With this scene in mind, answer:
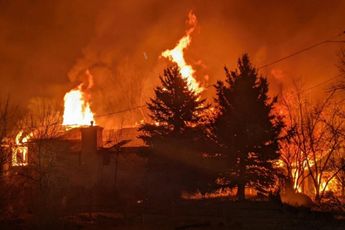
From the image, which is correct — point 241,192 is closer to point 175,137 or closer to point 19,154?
point 175,137

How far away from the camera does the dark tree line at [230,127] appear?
1059 inches

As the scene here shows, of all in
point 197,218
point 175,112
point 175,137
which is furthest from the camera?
point 175,112

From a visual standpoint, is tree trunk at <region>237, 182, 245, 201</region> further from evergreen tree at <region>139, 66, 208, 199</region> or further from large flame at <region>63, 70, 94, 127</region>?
large flame at <region>63, 70, 94, 127</region>

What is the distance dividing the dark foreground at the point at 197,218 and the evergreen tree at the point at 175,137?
1.87 meters

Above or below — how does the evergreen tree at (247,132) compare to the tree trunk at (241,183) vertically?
above

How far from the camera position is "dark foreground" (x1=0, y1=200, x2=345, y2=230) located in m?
17.6

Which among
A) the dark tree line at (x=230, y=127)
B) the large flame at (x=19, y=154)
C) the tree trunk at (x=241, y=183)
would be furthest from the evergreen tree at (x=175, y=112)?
the large flame at (x=19, y=154)

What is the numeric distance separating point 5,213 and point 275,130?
16066mm

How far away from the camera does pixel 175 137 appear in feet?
90.0

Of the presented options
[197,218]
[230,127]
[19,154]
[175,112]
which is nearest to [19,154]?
[19,154]

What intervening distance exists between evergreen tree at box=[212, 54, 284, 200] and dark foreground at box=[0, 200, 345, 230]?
7.17 ft

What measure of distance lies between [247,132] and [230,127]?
3.45ft

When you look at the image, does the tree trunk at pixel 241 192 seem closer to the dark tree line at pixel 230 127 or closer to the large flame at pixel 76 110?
the dark tree line at pixel 230 127

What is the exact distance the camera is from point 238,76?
1092 inches
